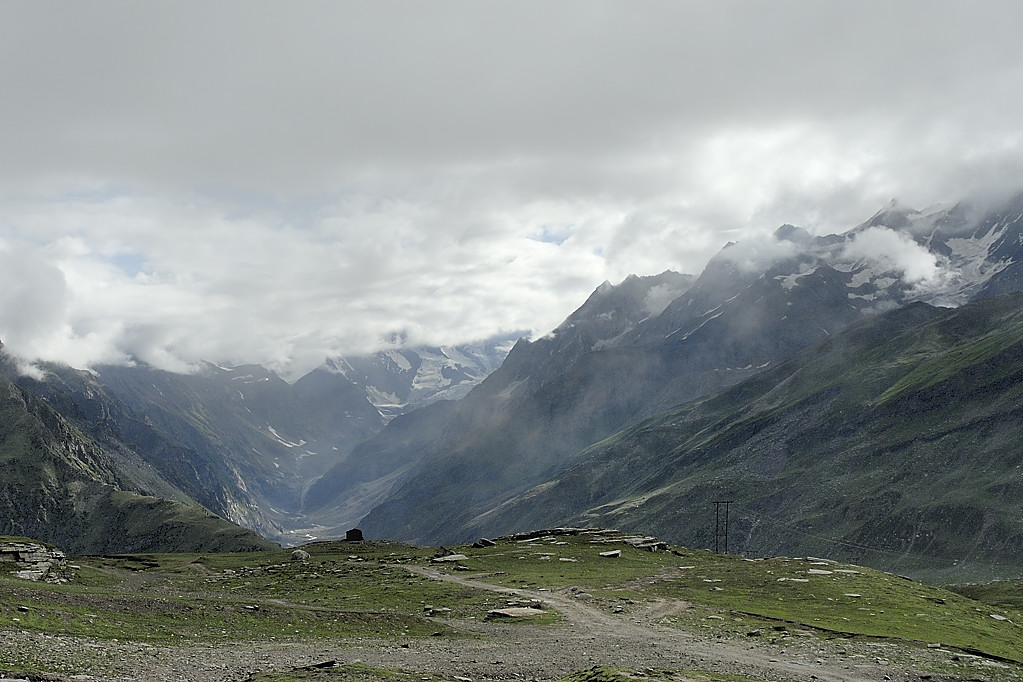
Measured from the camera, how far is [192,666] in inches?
1420

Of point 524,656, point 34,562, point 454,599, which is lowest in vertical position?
point 454,599

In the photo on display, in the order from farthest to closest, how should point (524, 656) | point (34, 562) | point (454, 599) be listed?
point (34, 562)
point (454, 599)
point (524, 656)

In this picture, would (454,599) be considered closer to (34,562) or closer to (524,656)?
(524,656)

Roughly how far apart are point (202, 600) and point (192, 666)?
18.0 m

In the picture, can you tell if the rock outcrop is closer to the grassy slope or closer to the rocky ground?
the grassy slope

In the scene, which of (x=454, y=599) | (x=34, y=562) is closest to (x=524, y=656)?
(x=454, y=599)

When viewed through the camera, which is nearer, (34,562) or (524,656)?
(524,656)

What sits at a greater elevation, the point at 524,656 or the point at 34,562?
the point at 524,656

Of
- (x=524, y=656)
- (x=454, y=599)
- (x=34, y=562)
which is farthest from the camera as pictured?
(x=34, y=562)

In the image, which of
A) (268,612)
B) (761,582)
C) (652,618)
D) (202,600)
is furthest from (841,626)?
(202,600)

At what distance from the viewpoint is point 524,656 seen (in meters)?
42.3

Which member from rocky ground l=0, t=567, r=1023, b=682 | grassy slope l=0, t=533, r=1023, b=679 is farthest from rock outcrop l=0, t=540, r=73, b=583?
rocky ground l=0, t=567, r=1023, b=682

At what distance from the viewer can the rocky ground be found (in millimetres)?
34812

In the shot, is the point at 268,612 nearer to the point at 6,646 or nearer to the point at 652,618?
the point at 6,646
